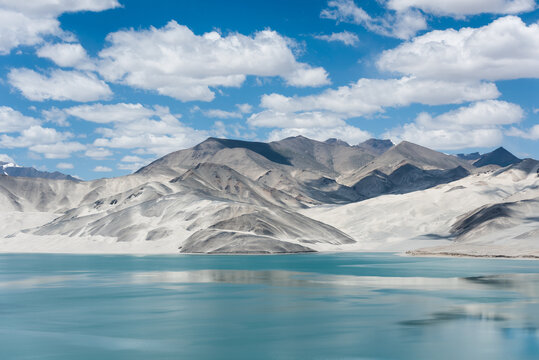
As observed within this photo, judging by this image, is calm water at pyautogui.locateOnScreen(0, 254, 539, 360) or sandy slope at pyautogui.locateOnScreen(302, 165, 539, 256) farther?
sandy slope at pyautogui.locateOnScreen(302, 165, 539, 256)

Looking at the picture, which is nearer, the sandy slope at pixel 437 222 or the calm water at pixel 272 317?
the calm water at pixel 272 317

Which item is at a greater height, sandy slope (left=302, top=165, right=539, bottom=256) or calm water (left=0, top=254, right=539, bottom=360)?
sandy slope (left=302, top=165, right=539, bottom=256)

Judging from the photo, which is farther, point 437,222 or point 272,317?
point 437,222

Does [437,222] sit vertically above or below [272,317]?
above

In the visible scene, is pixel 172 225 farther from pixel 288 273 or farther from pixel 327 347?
pixel 327 347

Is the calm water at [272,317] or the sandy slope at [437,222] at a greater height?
the sandy slope at [437,222]

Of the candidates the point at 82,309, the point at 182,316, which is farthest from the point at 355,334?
the point at 82,309

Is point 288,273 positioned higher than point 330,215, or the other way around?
point 330,215

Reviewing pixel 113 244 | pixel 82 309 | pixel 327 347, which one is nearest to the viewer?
pixel 327 347
